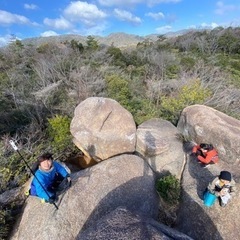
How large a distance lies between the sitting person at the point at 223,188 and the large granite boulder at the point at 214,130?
1.89 meters

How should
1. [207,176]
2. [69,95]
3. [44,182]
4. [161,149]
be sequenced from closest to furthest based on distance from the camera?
[44,182] → [207,176] → [161,149] → [69,95]

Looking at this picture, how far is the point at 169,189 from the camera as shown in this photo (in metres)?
6.81

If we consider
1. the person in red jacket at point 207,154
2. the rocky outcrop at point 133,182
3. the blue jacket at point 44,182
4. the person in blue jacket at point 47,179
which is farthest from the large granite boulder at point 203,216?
the blue jacket at point 44,182

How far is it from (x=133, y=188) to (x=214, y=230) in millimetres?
2145

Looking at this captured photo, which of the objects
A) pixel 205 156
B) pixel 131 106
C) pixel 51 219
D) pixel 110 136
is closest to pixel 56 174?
pixel 51 219

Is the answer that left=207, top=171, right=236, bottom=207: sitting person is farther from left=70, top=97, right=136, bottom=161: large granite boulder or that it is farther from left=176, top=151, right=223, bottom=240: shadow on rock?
left=70, top=97, right=136, bottom=161: large granite boulder

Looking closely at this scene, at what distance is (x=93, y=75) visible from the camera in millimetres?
14766

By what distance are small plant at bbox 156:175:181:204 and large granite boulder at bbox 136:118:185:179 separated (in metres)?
0.67

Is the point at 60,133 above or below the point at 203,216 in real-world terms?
above

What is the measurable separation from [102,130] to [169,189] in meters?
3.01

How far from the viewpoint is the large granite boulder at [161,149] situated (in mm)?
7828

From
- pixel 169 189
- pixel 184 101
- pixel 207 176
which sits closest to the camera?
pixel 169 189

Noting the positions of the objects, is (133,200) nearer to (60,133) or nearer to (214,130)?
(214,130)

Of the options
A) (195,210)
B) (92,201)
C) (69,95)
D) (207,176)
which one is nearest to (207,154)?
(207,176)
